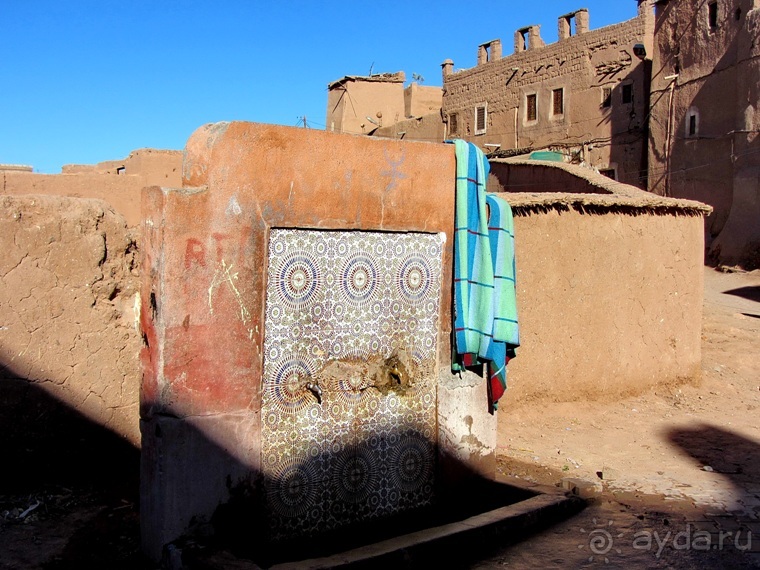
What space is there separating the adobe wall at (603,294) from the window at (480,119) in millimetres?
18314

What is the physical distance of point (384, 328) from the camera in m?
4.24

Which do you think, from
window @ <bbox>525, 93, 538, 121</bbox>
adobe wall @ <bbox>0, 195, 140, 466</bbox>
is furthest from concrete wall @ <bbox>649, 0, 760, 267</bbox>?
adobe wall @ <bbox>0, 195, 140, 466</bbox>

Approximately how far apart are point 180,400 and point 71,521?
1.29m

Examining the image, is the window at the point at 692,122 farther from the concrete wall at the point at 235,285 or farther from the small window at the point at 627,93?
the concrete wall at the point at 235,285

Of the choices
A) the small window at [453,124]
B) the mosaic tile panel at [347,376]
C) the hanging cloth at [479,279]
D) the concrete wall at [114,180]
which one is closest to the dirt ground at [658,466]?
the mosaic tile panel at [347,376]

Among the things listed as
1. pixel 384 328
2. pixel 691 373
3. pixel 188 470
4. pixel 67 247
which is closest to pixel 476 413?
pixel 384 328

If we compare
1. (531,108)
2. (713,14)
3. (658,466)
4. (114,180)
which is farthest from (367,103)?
(658,466)

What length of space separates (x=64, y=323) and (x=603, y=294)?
5.03 metres

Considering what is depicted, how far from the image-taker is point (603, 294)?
7320mm

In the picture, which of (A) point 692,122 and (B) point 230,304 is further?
(A) point 692,122

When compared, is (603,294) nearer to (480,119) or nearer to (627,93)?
(627,93)

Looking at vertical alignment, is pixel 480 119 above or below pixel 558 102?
below

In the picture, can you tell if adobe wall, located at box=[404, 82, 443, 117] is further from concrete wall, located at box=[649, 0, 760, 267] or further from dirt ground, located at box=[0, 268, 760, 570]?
dirt ground, located at box=[0, 268, 760, 570]

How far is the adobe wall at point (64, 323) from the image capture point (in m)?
4.32
